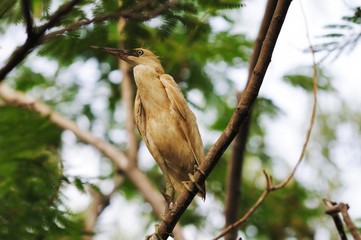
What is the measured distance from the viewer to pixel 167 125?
411cm

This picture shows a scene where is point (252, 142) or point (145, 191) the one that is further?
point (252, 142)

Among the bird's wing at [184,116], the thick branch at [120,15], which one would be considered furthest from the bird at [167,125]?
the thick branch at [120,15]

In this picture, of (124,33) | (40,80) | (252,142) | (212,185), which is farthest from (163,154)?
(40,80)

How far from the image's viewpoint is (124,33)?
361 centimetres

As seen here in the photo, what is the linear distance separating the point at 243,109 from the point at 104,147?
15.6ft

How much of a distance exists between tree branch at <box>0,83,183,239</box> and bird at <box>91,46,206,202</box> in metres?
1.91

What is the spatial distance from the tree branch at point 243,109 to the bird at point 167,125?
34.4 inches

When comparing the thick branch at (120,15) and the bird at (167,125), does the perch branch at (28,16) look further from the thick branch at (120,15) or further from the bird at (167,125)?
the bird at (167,125)

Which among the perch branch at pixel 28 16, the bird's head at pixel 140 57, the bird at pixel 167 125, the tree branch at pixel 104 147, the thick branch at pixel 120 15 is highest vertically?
the perch branch at pixel 28 16

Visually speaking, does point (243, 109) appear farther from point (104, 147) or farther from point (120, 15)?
point (104, 147)

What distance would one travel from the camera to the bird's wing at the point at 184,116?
162 inches

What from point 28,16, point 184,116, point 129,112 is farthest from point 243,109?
point 129,112

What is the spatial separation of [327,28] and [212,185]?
14.3ft

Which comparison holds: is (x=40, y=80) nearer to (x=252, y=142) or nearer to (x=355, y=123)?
(x=252, y=142)
